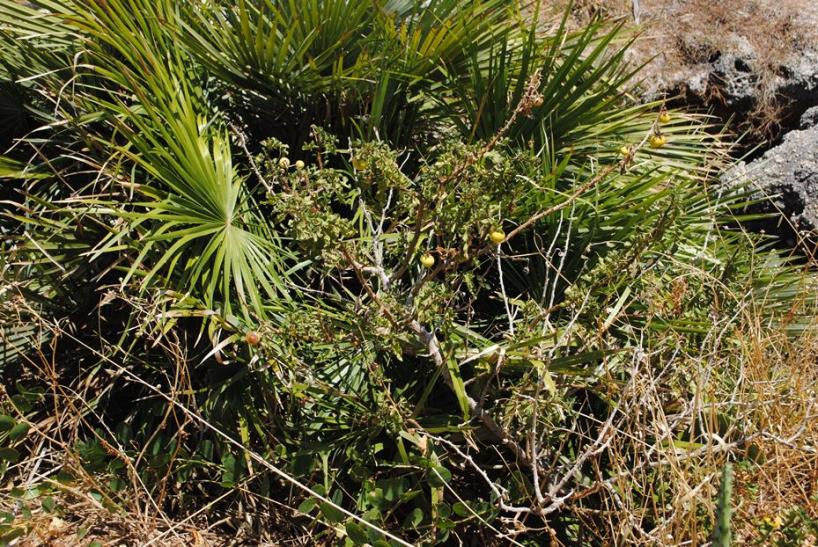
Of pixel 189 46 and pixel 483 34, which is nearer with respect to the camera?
pixel 189 46

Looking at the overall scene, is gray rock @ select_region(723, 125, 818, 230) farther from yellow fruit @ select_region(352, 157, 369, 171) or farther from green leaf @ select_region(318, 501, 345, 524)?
green leaf @ select_region(318, 501, 345, 524)

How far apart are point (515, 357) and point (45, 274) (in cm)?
157

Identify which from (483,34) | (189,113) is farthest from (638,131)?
(189,113)

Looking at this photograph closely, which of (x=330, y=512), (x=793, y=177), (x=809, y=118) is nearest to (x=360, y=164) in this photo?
(x=330, y=512)

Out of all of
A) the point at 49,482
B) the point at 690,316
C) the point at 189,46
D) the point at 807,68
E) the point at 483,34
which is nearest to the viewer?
the point at 49,482

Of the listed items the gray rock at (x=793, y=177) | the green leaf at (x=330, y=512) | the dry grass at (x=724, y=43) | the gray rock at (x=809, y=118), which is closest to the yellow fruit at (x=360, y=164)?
the green leaf at (x=330, y=512)

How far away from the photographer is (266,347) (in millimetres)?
2205

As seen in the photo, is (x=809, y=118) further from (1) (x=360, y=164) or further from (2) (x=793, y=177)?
(1) (x=360, y=164)

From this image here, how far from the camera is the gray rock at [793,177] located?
3.81m

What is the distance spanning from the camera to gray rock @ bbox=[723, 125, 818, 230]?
150 inches

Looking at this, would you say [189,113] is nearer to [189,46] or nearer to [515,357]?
[189,46]

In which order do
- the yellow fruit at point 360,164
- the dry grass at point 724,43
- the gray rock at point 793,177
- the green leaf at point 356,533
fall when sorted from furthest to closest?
the dry grass at point 724,43 → the gray rock at point 793,177 → the yellow fruit at point 360,164 → the green leaf at point 356,533

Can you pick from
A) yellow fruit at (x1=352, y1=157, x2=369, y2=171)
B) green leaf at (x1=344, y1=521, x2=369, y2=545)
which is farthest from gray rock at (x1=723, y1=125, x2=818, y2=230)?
green leaf at (x1=344, y1=521, x2=369, y2=545)

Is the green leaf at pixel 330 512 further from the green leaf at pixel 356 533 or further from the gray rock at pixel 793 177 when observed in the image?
the gray rock at pixel 793 177
